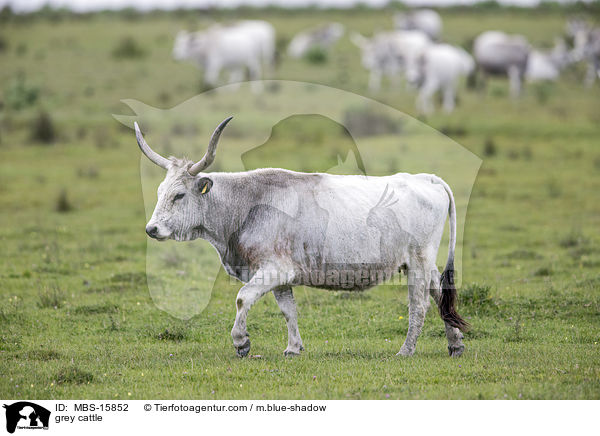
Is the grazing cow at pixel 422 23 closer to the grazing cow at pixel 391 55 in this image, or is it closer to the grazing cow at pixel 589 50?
the grazing cow at pixel 589 50

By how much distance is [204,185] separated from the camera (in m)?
8.49

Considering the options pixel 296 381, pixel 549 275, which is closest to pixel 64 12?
pixel 549 275

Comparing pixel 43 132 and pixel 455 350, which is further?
pixel 43 132

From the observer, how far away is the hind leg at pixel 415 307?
866 centimetres

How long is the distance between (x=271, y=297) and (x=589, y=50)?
2776cm

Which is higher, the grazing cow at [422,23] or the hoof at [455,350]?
the grazing cow at [422,23]

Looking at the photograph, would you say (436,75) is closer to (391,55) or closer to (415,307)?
(391,55)

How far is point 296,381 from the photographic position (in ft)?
25.1

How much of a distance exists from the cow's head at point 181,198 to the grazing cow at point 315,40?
29098mm

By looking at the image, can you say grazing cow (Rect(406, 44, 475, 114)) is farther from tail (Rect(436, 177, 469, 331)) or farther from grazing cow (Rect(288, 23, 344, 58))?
tail (Rect(436, 177, 469, 331))

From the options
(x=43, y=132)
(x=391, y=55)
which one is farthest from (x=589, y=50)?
(x=43, y=132)

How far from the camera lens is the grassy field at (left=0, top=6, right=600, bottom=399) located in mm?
7793

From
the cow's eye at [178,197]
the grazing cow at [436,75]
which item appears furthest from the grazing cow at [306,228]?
the grazing cow at [436,75]
